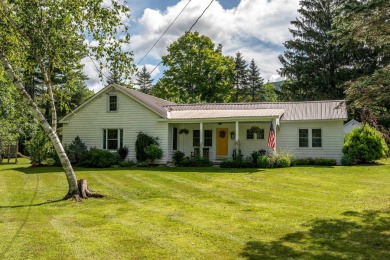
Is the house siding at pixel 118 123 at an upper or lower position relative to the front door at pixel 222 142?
upper

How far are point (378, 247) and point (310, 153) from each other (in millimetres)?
15057

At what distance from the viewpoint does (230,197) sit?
9742 millimetres

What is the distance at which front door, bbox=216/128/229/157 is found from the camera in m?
21.1

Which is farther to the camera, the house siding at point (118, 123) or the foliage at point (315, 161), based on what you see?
the house siding at point (118, 123)

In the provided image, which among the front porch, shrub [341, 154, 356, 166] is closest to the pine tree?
the front porch

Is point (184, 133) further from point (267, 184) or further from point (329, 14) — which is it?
point (329, 14)

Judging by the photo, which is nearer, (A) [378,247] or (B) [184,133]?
(A) [378,247]

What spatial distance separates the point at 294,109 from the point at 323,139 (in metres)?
3.19

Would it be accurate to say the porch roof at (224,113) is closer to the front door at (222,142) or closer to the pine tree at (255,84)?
the front door at (222,142)

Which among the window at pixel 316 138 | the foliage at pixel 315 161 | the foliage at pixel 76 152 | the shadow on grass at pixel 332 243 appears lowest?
the shadow on grass at pixel 332 243

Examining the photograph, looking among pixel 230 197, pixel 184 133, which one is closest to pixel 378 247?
pixel 230 197

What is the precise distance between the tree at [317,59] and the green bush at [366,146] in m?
15.6

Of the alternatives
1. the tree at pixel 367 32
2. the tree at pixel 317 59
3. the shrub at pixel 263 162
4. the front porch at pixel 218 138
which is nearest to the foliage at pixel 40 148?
the front porch at pixel 218 138

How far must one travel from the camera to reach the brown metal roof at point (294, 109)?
19.8m
